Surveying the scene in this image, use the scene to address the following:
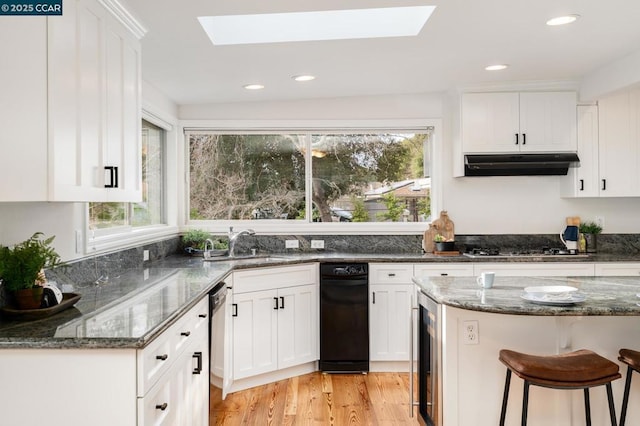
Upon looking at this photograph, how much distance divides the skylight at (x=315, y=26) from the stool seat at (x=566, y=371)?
1937 millimetres

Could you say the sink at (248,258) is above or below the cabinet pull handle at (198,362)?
above

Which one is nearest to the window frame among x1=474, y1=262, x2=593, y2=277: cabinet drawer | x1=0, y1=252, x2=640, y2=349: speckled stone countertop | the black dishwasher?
the black dishwasher

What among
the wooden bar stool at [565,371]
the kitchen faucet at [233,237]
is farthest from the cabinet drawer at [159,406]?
the kitchen faucet at [233,237]

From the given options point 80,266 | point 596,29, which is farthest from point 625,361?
point 80,266

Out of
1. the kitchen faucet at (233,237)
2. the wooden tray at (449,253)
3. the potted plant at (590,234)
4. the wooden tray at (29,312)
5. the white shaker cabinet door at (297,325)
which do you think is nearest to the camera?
the wooden tray at (29,312)

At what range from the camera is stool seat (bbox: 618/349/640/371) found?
217 centimetres

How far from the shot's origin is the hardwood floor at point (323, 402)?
3230 mm

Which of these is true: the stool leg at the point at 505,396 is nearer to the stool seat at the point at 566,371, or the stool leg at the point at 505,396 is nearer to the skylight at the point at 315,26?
the stool seat at the point at 566,371

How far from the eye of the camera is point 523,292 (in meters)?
2.50

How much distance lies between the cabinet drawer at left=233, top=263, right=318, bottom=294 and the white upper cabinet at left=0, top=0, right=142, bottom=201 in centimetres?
143

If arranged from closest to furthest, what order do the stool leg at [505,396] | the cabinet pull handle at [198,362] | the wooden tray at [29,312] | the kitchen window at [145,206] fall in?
the wooden tray at [29,312], the stool leg at [505,396], the cabinet pull handle at [198,362], the kitchen window at [145,206]

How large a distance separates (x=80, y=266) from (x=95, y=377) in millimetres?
1154

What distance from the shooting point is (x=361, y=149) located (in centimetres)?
474

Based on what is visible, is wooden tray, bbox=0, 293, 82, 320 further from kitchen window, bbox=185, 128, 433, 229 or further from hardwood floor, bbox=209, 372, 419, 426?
kitchen window, bbox=185, 128, 433, 229
